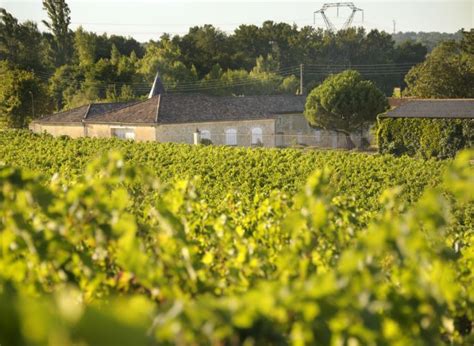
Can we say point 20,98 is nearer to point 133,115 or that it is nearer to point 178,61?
point 133,115

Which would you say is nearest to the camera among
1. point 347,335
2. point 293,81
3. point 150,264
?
point 347,335

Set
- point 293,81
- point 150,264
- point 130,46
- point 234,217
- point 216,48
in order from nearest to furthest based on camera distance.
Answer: point 150,264
point 234,217
point 293,81
point 216,48
point 130,46

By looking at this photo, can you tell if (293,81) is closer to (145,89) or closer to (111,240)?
(145,89)

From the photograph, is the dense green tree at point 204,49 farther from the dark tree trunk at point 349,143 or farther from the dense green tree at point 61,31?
the dark tree trunk at point 349,143

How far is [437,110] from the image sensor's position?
2967 centimetres

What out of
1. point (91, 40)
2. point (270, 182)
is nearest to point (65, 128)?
point (270, 182)

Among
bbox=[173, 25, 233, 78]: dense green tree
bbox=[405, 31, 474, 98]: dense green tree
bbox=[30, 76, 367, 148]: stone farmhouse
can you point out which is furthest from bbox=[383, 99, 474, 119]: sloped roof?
bbox=[173, 25, 233, 78]: dense green tree

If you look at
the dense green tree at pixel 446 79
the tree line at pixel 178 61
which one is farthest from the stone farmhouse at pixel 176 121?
the dense green tree at pixel 446 79

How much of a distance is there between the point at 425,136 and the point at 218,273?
27.2m

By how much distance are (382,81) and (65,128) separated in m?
43.9

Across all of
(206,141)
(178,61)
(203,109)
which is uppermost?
(178,61)

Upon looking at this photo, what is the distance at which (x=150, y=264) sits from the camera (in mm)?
2426

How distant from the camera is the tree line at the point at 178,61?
48500mm

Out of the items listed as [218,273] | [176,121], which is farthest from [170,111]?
[218,273]
